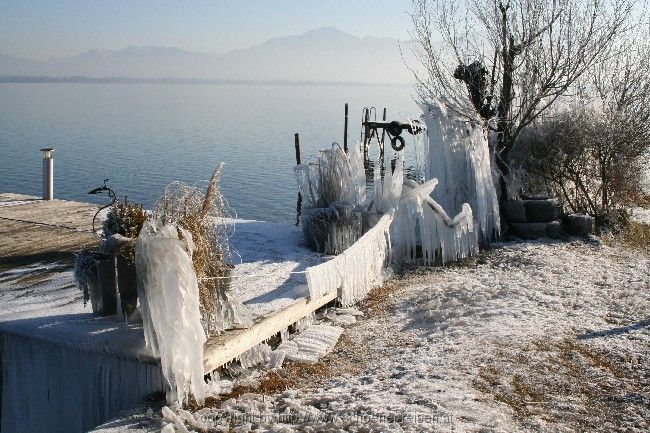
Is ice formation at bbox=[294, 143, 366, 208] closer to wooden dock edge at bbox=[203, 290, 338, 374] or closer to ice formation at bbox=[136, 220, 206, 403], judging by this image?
wooden dock edge at bbox=[203, 290, 338, 374]

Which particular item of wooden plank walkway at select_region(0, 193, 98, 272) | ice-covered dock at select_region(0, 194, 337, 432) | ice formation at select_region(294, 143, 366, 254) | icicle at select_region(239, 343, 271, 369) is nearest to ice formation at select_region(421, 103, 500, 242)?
ice formation at select_region(294, 143, 366, 254)

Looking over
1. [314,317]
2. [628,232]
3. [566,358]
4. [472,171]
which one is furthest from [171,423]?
[628,232]

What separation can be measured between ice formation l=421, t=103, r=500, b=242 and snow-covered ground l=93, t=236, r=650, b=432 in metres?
2.02

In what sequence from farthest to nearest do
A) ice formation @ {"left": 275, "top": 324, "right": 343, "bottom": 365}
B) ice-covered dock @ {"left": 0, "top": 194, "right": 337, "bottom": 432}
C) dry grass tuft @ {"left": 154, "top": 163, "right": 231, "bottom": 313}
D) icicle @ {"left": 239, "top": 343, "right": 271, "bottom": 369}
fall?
ice formation @ {"left": 275, "top": 324, "right": 343, "bottom": 365} → icicle @ {"left": 239, "top": 343, "right": 271, "bottom": 369} → dry grass tuft @ {"left": 154, "top": 163, "right": 231, "bottom": 313} → ice-covered dock @ {"left": 0, "top": 194, "right": 337, "bottom": 432}

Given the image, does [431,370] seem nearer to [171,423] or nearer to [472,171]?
[171,423]

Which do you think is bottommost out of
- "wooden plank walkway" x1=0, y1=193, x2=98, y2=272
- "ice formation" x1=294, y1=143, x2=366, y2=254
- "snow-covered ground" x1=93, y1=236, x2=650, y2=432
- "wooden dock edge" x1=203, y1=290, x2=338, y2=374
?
"snow-covered ground" x1=93, y1=236, x2=650, y2=432

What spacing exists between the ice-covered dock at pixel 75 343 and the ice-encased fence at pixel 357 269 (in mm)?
182

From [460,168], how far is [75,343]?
7315mm

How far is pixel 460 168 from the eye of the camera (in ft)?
38.3

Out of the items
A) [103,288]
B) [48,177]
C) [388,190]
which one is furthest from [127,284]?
[48,177]

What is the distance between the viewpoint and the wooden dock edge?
586cm

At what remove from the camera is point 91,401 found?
240 inches

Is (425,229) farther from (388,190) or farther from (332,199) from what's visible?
(332,199)

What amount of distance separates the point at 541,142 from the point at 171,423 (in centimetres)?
992
